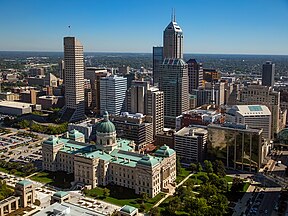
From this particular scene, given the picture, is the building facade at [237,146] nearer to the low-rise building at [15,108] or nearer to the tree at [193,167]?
the tree at [193,167]

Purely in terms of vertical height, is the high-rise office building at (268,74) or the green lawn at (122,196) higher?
the high-rise office building at (268,74)

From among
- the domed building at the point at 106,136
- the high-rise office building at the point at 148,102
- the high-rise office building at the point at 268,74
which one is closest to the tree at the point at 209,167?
the domed building at the point at 106,136

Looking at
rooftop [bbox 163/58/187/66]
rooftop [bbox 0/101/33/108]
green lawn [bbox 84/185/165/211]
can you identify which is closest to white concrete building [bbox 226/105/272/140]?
rooftop [bbox 163/58/187/66]

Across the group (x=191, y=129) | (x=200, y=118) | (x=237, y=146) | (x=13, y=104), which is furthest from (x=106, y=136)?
(x=13, y=104)

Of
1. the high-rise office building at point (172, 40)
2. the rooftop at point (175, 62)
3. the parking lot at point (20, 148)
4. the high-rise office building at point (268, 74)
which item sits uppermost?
the high-rise office building at point (172, 40)

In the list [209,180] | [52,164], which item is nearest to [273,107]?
[209,180]

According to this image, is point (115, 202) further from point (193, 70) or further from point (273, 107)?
point (193, 70)
